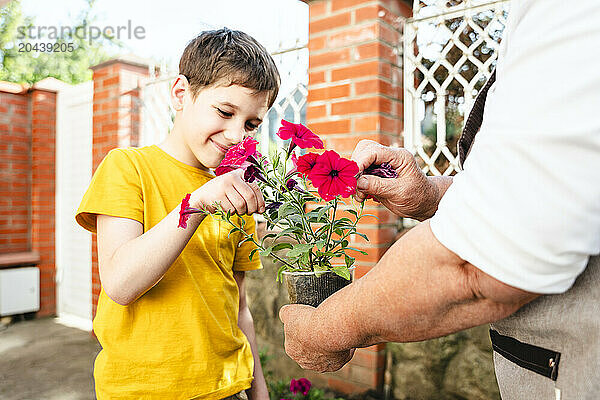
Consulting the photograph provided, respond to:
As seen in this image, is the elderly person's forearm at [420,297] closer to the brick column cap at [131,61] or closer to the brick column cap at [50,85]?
the brick column cap at [131,61]

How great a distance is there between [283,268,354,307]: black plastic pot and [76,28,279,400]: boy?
Result: 36cm

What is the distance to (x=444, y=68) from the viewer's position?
8.75ft

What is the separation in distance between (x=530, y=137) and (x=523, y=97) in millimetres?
48

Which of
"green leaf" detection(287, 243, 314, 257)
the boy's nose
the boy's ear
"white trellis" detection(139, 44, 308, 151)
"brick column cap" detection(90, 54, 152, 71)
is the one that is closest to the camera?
"green leaf" detection(287, 243, 314, 257)

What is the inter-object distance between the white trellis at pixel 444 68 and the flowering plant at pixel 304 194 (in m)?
1.66

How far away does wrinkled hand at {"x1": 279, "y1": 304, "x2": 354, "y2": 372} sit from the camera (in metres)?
0.82

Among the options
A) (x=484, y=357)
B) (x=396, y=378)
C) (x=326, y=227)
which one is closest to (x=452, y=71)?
(x=484, y=357)

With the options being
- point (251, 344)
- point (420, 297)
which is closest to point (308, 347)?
point (420, 297)

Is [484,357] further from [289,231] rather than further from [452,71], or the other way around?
[289,231]

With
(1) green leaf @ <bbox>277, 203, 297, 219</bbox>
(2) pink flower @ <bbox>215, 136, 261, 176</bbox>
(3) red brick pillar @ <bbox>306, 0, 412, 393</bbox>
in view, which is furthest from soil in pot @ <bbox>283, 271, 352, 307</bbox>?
(3) red brick pillar @ <bbox>306, 0, 412, 393</bbox>

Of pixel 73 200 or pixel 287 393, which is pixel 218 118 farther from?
pixel 73 200

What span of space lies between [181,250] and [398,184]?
562 millimetres

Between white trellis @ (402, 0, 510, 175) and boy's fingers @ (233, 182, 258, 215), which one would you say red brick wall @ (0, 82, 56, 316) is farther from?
boy's fingers @ (233, 182, 258, 215)

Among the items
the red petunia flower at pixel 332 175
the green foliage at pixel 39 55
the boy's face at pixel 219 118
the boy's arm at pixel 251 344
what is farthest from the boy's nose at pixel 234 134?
the green foliage at pixel 39 55
